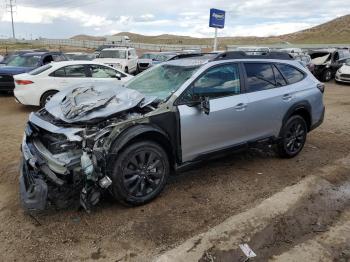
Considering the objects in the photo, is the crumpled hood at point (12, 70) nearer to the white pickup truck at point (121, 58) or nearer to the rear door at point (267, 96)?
the white pickup truck at point (121, 58)

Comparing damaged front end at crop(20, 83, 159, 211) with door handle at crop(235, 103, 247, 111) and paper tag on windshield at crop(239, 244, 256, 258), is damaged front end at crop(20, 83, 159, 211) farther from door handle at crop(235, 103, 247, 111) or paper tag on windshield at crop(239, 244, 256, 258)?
paper tag on windshield at crop(239, 244, 256, 258)

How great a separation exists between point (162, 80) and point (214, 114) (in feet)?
3.08

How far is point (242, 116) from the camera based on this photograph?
5.11 metres

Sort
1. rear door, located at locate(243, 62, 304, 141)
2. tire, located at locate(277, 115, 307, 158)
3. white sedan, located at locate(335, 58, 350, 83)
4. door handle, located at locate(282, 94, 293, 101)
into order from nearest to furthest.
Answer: rear door, located at locate(243, 62, 304, 141)
door handle, located at locate(282, 94, 293, 101)
tire, located at locate(277, 115, 307, 158)
white sedan, located at locate(335, 58, 350, 83)

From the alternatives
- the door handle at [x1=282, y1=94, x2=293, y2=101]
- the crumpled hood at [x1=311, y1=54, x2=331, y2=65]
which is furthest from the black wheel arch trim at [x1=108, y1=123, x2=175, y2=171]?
the crumpled hood at [x1=311, y1=54, x2=331, y2=65]

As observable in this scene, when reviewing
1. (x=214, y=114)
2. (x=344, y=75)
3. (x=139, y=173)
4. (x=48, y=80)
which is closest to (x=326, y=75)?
(x=344, y=75)

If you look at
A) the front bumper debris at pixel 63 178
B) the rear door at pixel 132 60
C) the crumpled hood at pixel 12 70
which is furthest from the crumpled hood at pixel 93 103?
the rear door at pixel 132 60

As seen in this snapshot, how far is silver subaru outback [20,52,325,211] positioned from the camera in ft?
12.7

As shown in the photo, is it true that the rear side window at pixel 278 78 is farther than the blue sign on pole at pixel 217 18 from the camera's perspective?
No

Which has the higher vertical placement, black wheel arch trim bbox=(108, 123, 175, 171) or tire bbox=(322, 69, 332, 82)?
black wheel arch trim bbox=(108, 123, 175, 171)

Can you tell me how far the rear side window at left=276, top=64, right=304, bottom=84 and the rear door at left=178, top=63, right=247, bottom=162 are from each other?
1124 millimetres

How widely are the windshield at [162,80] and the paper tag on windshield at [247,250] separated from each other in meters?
1.95

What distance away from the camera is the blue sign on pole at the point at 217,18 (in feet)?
70.2

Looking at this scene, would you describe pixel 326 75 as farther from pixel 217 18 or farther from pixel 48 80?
pixel 48 80
